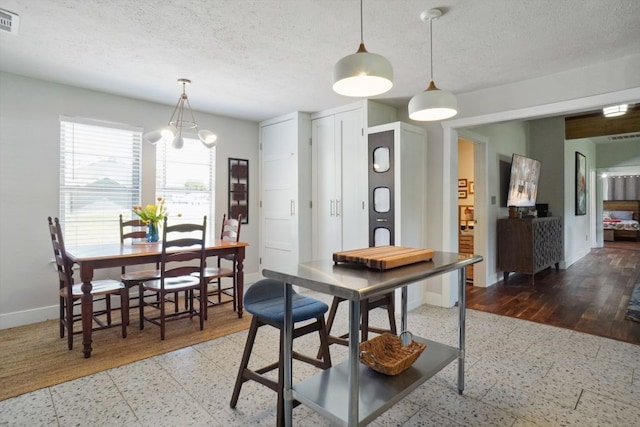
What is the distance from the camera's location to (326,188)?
14.9 feet

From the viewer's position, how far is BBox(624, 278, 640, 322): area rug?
11.7ft

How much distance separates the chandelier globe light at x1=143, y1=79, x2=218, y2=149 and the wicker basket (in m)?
2.54

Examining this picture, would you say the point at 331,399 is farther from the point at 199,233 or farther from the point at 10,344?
the point at 199,233

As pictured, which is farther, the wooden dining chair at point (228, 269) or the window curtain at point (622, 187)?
the window curtain at point (622, 187)

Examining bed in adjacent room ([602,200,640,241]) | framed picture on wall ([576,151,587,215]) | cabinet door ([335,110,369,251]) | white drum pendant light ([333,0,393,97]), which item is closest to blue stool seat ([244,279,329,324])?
white drum pendant light ([333,0,393,97])

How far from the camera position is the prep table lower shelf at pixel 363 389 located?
4.86 ft

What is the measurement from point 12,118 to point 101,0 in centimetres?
Result: 205

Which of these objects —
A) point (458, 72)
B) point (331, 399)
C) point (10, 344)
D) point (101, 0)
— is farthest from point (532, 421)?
point (10, 344)

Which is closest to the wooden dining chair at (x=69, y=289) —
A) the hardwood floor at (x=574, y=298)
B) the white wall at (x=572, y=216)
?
the hardwood floor at (x=574, y=298)

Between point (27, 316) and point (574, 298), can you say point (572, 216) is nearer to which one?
point (574, 298)

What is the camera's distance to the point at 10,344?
290 centimetres

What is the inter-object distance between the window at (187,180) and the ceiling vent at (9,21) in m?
1.92

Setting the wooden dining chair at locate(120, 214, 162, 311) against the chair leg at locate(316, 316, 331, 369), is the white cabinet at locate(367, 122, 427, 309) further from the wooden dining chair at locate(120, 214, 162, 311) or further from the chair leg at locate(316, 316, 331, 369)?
the wooden dining chair at locate(120, 214, 162, 311)

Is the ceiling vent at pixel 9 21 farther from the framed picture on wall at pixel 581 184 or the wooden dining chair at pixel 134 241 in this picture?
the framed picture on wall at pixel 581 184
